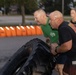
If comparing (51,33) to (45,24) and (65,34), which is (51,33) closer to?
(45,24)

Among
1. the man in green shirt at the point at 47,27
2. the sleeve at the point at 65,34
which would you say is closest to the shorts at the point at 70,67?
the man in green shirt at the point at 47,27

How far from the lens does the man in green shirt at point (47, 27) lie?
19.8 ft

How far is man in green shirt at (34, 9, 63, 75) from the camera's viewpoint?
6.05 metres

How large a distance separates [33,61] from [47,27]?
5.64 ft

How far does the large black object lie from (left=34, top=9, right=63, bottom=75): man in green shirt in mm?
214

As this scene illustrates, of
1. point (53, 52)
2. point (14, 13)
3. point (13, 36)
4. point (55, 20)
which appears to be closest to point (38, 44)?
point (53, 52)

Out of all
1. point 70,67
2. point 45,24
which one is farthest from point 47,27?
point 70,67

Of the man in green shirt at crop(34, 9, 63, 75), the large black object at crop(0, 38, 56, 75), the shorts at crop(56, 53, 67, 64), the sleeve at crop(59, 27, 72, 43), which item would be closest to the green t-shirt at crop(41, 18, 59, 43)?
→ the man in green shirt at crop(34, 9, 63, 75)

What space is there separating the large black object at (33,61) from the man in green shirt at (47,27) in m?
0.21

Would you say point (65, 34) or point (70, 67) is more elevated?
point (65, 34)

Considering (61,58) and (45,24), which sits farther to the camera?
(45,24)

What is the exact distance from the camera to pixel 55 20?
546 centimetres

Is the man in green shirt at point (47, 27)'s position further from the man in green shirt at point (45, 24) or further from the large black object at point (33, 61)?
the large black object at point (33, 61)

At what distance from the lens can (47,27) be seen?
22.7ft
